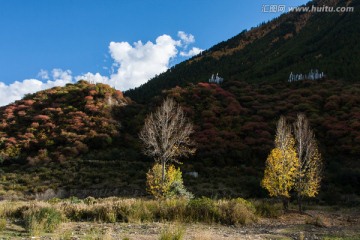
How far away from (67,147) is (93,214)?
32.3 m

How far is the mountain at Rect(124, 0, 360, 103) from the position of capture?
3535 inches

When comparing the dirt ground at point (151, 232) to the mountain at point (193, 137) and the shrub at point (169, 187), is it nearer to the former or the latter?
the shrub at point (169, 187)

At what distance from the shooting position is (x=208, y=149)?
136 feet

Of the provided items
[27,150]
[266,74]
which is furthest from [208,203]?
[266,74]

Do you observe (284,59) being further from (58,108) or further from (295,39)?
(58,108)

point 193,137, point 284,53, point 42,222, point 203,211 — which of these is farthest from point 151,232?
point 284,53

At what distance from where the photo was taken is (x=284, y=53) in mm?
119125

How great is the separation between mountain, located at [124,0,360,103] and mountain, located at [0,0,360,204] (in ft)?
50.0

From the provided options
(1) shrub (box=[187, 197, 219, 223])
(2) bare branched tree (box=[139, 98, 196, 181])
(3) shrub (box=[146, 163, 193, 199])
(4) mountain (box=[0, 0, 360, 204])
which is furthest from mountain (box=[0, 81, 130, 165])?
(1) shrub (box=[187, 197, 219, 223])

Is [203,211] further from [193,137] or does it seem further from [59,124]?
[59,124]

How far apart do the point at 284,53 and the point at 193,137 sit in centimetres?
8746

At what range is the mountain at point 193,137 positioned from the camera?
3247cm

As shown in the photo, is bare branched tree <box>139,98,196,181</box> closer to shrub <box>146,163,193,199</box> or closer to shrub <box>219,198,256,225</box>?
shrub <box>146,163,193,199</box>

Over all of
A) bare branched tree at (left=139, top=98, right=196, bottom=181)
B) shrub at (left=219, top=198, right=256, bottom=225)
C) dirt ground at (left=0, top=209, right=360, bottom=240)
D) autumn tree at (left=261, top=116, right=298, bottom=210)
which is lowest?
dirt ground at (left=0, top=209, right=360, bottom=240)
